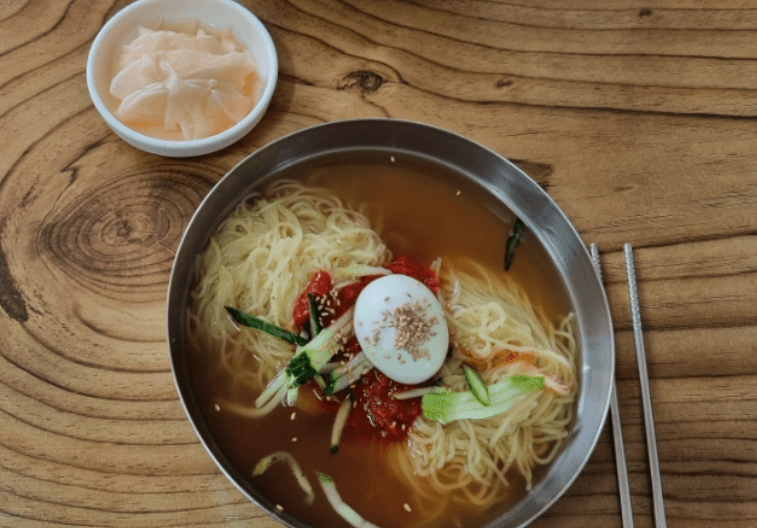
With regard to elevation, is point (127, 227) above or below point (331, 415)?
below

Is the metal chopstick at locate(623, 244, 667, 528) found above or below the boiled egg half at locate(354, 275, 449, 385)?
above

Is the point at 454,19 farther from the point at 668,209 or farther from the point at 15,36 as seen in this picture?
the point at 15,36

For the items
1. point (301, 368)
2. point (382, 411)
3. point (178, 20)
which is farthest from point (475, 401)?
point (178, 20)

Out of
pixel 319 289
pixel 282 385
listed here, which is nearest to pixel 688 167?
pixel 319 289

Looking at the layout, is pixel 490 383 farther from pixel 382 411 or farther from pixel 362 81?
pixel 362 81

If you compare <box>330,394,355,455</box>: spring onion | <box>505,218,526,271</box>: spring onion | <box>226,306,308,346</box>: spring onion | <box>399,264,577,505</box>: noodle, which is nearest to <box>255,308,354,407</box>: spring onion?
<box>226,306,308,346</box>: spring onion

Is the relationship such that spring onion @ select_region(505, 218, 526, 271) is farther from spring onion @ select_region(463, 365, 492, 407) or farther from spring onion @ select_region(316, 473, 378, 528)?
spring onion @ select_region(316, 473, 378, 528)
